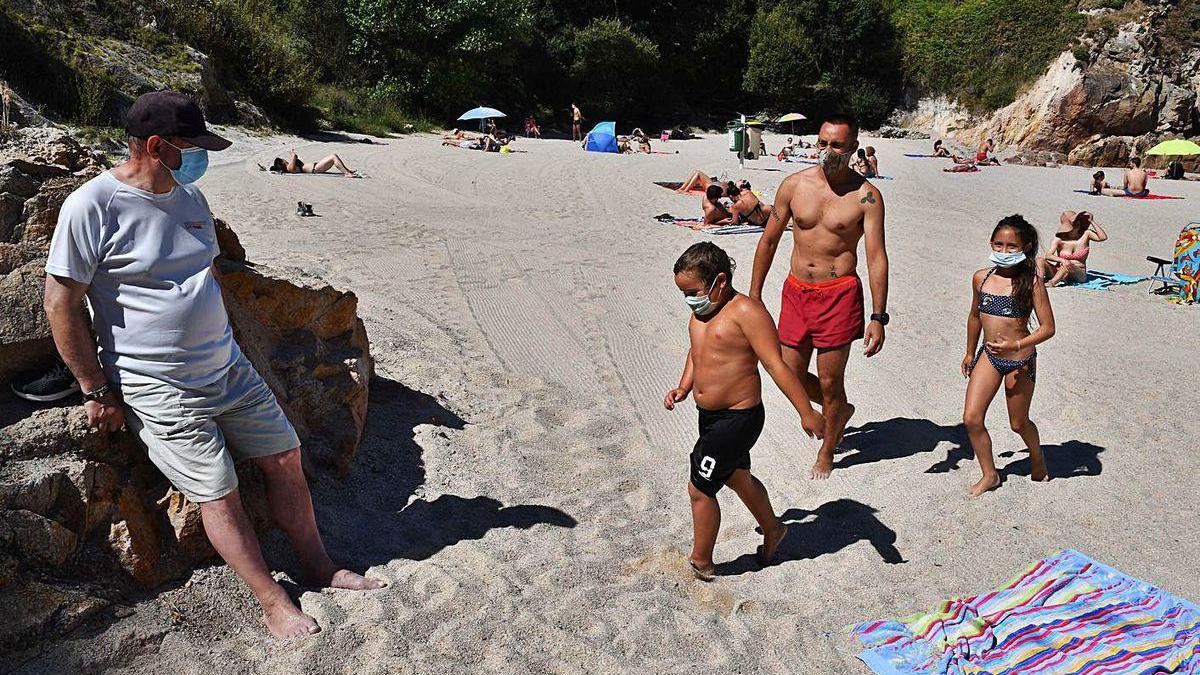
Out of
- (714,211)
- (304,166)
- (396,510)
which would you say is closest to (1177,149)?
(714,211)

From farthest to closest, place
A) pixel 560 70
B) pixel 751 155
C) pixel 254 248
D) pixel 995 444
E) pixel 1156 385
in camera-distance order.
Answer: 1. pixel 560 70
2. pixel 751 155
3. pixel 254 248
4. pixel 1156 385
5. pixel 995 444

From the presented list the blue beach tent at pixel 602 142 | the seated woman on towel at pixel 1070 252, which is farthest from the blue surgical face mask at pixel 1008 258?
the blue beach tent at pixel 602 142

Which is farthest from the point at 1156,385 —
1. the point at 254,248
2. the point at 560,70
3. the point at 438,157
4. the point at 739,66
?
the point at 739,66

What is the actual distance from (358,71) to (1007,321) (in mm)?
30356

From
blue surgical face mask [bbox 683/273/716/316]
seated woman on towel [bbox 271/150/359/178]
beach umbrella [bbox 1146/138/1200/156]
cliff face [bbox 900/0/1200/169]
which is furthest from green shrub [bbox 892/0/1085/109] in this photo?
blue surgical face mask [bbox 683/273/716/316]

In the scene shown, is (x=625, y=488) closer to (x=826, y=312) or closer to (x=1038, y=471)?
(x=826, y=312)

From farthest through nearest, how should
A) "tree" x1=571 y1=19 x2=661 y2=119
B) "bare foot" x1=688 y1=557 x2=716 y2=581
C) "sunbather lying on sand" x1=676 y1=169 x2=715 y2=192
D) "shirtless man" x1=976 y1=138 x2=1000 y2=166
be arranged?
"tree" x1=571 y1=19 x2=661 y2=119 < "shirtless man" x1=976 y1=138 x2=1000 y2=166 < "sunbather lying on sand" x1=676 y1=169 x2=715 y2=192 < "bare foot" x1=688 y1=557 x2=716 y2=581

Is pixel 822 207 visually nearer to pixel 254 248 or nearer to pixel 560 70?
pixel 254 248

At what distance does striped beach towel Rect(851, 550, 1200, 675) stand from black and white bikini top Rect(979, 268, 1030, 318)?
130 cm

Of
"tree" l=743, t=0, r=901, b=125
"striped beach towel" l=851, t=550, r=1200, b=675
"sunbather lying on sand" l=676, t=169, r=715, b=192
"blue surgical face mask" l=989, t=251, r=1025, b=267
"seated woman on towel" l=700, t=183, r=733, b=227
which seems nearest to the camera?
"striped beach towel" l=851, t=550, r=1200, b=675

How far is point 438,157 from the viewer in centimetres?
2103

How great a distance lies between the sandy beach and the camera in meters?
3.38

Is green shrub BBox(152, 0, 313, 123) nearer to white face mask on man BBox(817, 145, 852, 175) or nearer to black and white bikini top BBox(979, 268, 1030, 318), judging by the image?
white face mask on man BBox(817, 145, 852, 175)

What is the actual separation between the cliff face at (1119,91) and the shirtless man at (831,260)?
26522mm
